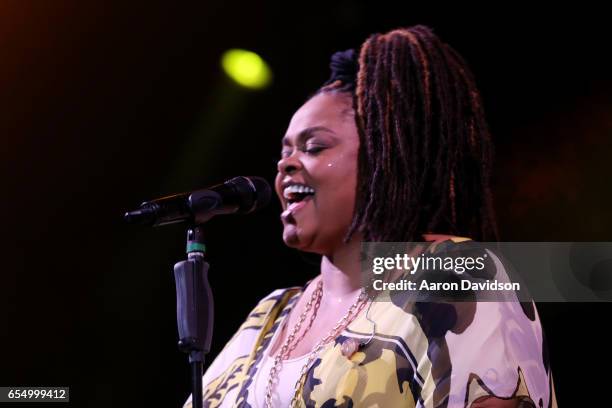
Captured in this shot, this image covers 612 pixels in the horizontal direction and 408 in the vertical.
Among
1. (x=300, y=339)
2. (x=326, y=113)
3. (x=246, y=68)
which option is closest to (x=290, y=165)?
(x=326, y=113)

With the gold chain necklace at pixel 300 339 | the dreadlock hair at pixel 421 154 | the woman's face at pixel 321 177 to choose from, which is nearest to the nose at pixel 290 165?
the woman's face at pixel 321 177

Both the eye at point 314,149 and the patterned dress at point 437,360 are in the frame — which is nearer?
the patterned dress at point 437,360

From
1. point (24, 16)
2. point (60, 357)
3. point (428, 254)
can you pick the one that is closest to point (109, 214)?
point (60, 357)

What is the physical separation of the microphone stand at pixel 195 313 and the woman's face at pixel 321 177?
0.54m

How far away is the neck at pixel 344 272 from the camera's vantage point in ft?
6.50

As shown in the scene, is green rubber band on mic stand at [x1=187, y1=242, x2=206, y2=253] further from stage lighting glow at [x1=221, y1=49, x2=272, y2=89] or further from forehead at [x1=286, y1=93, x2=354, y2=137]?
stage lighting glow at [x1=221, y1=49, x2=272, y2=89]

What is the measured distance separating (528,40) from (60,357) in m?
2.00

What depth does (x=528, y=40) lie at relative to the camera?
8.16 feet

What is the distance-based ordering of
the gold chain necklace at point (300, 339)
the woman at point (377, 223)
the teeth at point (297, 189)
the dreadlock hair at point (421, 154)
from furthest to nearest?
the teeth at point (297, 189) → the dreadlock hair at point (421, 154) → the gold chain necklace at point (300, 339) → the woman at point (377, 223)

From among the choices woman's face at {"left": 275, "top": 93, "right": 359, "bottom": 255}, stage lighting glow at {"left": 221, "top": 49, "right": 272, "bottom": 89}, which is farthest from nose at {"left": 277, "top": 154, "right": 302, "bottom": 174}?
stage lighting glow at {"left": 221, "top": 49, "right": 272, "bottom": 89}

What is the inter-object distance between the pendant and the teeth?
443 millimetres

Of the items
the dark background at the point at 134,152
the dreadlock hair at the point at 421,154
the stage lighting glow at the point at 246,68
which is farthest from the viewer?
the stage lighting glow at the point at 246,68

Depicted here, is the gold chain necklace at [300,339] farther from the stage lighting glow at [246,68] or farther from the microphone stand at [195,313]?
the stage lighting glow at [246,68]

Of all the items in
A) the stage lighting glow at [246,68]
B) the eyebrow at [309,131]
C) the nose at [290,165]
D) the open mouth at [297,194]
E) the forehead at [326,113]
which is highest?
the stage lighting glow at [246,68]
